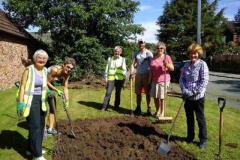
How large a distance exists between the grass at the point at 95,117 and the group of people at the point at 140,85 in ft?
1.28

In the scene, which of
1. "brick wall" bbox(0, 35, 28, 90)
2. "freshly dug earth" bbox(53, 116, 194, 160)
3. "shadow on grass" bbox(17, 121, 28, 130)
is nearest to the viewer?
"freshly dug earth" bbox(53, 116, 194, 160)

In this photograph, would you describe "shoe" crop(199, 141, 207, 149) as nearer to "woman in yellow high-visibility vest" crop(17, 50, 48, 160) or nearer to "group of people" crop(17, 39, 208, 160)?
"group of people" crop(17, 39, 208, 160)

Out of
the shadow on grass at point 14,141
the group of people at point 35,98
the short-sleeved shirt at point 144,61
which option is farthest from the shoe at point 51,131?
the short-sleeved shirt at point 144,61

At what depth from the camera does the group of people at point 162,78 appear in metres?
7.68

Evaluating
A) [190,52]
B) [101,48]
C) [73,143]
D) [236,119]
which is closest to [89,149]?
[73,143]

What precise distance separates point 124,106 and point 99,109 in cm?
103

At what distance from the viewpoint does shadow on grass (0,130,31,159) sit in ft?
25.8

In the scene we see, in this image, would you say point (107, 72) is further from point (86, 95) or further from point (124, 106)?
point (86, 95)

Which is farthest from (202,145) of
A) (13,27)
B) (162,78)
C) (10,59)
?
(13,27)

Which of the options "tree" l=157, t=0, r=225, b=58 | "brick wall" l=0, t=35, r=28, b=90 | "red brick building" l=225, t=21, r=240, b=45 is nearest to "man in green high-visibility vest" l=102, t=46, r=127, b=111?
"brick wall" l=0, t=35, r=28, b=90

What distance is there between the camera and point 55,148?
772cm

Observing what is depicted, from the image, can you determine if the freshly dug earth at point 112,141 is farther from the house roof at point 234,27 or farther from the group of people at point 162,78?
the house roof at point 234,27

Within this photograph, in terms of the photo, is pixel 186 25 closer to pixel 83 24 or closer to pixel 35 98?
pixel 83 24

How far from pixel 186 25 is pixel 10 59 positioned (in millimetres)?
31303
